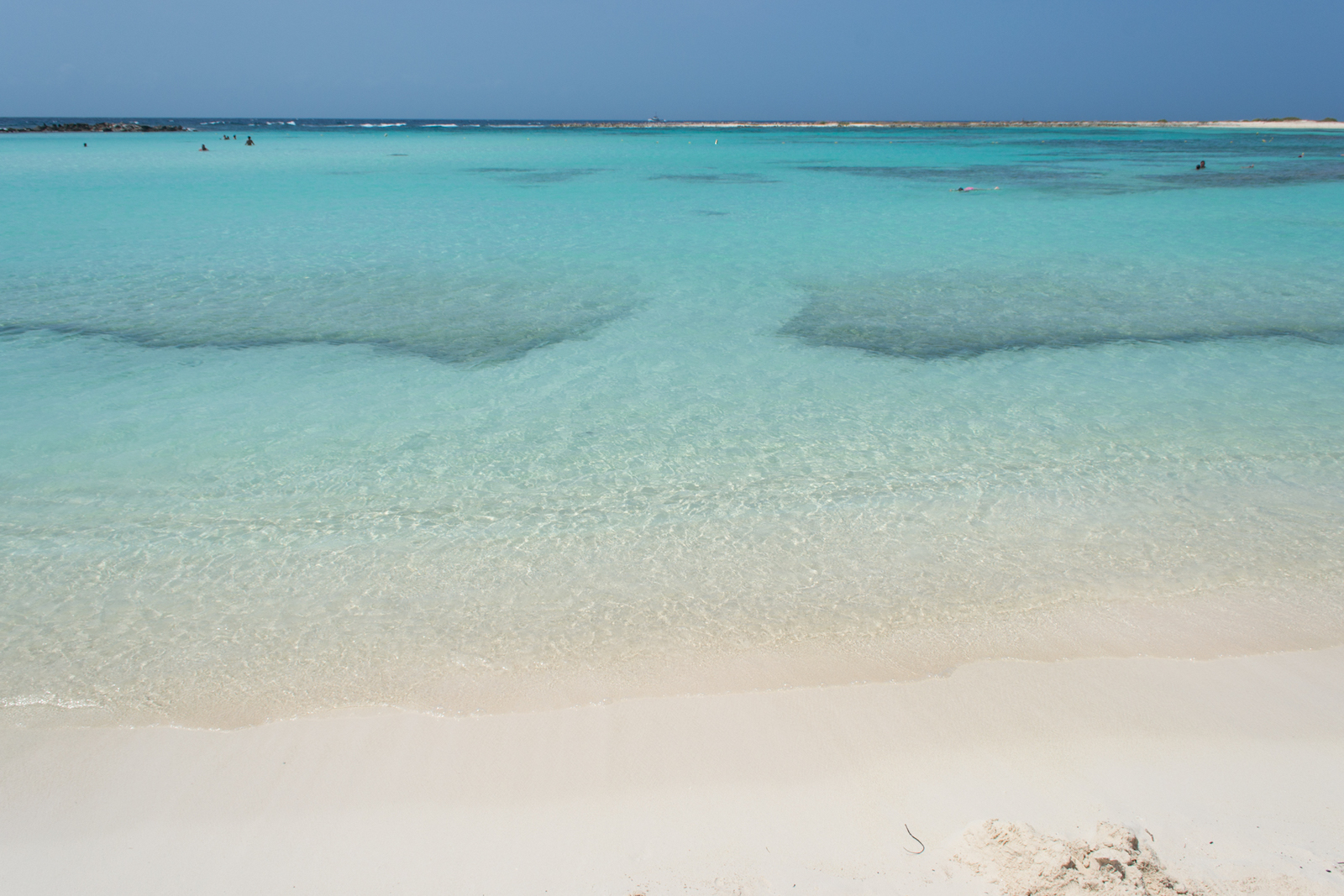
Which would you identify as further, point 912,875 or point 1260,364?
point 1260,364

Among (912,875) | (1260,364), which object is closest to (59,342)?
(912,875)

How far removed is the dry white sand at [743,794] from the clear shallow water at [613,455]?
0.96ft

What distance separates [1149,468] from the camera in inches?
207

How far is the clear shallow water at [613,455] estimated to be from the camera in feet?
12.0

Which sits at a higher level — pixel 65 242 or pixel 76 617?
pixel 65 242

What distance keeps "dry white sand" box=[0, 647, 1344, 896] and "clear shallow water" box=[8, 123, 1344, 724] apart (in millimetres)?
294

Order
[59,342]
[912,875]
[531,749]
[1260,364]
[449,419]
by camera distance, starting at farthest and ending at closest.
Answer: [59,342]
[1260,364]
[449,419]
[531,749]
[912,875]

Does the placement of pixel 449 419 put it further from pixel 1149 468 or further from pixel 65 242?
pixel 65 242

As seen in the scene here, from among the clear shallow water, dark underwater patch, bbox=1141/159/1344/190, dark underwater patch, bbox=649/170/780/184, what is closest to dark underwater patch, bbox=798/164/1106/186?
dark underwater patch, bbox=1141/159/1344/190

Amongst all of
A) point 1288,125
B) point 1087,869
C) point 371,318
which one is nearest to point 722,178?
point 371,318

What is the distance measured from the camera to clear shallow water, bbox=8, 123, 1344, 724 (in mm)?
3650

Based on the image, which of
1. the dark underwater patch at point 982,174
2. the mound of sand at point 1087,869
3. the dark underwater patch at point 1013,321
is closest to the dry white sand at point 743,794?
the mound of sand at point 1087,869

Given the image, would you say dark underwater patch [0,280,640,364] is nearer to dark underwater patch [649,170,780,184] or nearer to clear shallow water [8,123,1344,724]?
clear shallow water [8,123,1344,724]

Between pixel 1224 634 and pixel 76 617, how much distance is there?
5523mm
